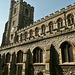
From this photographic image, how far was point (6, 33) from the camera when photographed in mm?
34406

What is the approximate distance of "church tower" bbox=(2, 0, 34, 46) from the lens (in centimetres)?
3189

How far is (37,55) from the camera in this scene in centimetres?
1497

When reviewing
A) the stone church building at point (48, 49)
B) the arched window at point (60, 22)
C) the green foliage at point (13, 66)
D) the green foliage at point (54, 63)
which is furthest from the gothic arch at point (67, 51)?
the green foliage at point (13, 66)

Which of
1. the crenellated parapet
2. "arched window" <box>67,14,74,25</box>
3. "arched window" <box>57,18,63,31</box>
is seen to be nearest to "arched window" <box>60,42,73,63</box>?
the crenellated parapet

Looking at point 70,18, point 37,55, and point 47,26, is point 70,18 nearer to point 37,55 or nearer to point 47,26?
point 47,26

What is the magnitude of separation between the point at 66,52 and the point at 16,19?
83.9 ft

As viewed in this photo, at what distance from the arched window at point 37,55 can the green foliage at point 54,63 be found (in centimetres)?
237

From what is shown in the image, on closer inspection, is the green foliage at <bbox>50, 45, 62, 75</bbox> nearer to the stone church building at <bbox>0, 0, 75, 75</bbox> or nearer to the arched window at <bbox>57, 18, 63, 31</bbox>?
the stone church building at <bbox>0, 0, 75, 75</bbox>

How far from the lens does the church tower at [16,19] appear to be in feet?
105

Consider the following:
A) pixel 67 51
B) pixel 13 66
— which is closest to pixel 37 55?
pixel 67 51

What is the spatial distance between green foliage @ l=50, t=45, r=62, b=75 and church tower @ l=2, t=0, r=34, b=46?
19.7 meters

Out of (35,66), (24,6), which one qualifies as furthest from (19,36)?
(35,66)

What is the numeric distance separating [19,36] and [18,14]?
8.57m

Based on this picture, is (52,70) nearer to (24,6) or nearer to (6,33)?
(6,33)
